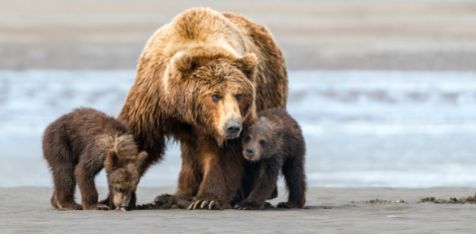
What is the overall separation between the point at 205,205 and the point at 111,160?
26.5 inches

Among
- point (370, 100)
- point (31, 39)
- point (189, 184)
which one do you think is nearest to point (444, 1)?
point (31, 39)

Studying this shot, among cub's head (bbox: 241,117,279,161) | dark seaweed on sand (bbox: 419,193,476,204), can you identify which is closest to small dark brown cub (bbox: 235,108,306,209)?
cub's head (bbox: 241,117,279,161)

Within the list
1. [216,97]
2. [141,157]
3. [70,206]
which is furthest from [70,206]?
[216,97]

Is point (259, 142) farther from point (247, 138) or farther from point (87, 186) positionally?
point (87, 186)

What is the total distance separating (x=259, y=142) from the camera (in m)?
9.77

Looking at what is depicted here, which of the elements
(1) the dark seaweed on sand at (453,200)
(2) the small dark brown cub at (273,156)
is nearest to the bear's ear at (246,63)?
(2) the small dark brown cub at (273,156)

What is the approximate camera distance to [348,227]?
8.22m

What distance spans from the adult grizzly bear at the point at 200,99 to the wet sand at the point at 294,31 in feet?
66.5

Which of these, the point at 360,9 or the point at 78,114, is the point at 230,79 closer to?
the point at 78,114

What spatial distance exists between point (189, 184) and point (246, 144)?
767 millimetres

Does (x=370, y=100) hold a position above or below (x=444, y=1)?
below

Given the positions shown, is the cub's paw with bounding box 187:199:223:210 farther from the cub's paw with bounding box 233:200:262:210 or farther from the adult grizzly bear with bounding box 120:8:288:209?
the cub's paw with bounding box 233:200:262:210

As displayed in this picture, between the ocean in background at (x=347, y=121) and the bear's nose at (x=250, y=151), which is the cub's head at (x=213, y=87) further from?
the ocean in background at (x=347, y=121)

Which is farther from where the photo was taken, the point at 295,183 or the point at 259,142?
the point at 295,183
